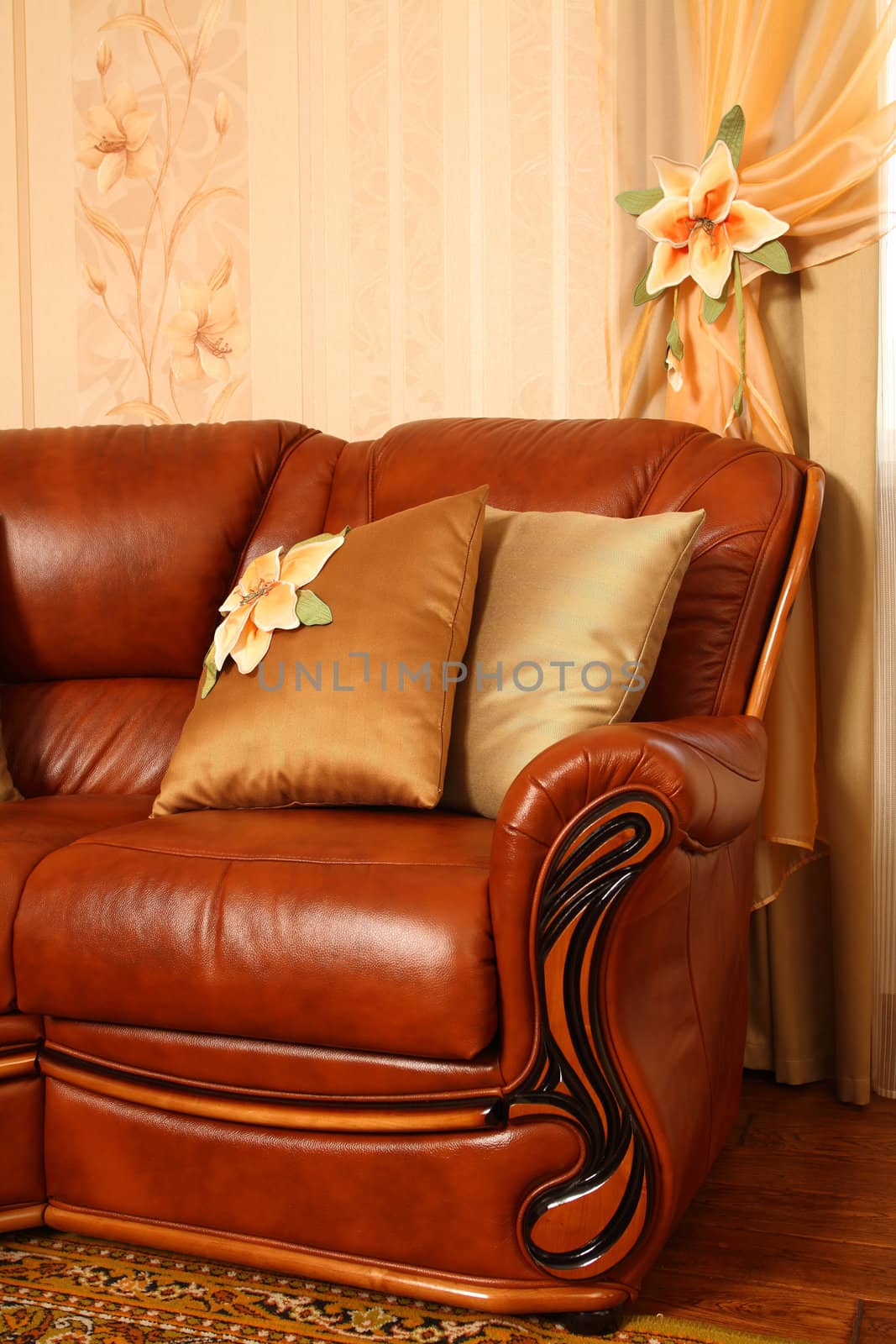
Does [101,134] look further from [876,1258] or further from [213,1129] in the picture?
[876,1258]

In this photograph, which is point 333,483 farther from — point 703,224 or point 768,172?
point 768,172

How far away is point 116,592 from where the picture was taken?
6.55ft

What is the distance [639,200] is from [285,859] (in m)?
1.32

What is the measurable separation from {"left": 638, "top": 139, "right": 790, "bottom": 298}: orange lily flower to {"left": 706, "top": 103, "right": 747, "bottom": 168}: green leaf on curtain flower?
0.01 meters

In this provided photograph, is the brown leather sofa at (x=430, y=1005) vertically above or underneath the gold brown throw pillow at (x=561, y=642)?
underneath

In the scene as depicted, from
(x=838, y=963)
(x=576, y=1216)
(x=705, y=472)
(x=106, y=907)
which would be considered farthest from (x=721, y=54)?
(x=576, y=1216)

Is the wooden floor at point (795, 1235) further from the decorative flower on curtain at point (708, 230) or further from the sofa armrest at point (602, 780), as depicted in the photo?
the decorative flower on curtain at point (708, 230)

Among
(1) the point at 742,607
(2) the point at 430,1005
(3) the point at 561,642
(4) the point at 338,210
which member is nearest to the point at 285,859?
(2) the point at 430,1005

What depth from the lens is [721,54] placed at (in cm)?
193

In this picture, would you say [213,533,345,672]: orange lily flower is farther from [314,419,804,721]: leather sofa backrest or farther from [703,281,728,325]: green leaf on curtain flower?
[703,281,728,325]: green leaf on curtain flower

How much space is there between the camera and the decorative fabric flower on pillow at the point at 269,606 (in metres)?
1.60

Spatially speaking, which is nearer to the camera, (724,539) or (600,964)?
(600,964)

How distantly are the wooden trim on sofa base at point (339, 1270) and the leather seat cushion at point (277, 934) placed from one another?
233mm

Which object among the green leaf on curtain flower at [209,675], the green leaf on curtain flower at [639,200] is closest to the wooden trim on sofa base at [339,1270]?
the green leaf on curtain flower at [209,675]
